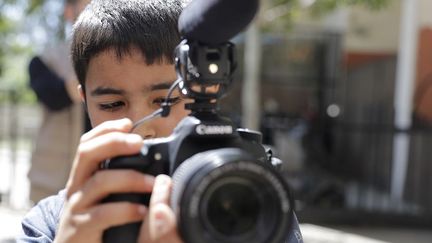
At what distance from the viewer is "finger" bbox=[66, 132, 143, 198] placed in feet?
4.00

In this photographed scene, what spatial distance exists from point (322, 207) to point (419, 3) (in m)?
3.52

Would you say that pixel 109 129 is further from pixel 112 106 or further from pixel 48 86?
pixel 48 86

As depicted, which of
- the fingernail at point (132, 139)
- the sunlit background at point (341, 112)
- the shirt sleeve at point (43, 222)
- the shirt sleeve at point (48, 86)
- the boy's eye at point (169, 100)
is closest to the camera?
the fingernail at point (132, 139)

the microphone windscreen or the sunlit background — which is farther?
the sunlit background

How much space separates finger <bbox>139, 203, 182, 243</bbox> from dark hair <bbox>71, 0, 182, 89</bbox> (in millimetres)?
619

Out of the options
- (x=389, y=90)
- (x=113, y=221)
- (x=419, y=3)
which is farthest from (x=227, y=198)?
(x=389, y=90)

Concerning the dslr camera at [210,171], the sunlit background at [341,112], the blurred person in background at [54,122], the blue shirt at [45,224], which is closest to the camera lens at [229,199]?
the dslr camera at [210,171]

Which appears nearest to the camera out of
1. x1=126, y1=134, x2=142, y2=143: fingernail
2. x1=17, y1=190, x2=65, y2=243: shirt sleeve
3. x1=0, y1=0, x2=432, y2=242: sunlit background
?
x1=126, y1=134, x2=142, y2=143: fingernail

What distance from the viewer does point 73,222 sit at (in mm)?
1207

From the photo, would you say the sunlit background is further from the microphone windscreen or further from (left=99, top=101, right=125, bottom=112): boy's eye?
the microphone windscreen

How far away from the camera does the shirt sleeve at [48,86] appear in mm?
3004

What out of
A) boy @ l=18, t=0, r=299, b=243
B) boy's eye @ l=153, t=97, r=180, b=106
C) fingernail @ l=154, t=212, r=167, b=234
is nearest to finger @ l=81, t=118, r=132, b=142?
boy @ l=18, t=0, r=299, b=243

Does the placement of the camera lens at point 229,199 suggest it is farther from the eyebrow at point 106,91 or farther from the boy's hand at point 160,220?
the eyebrow at point 106,91

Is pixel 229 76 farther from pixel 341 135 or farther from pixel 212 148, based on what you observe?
pixel 341 135
